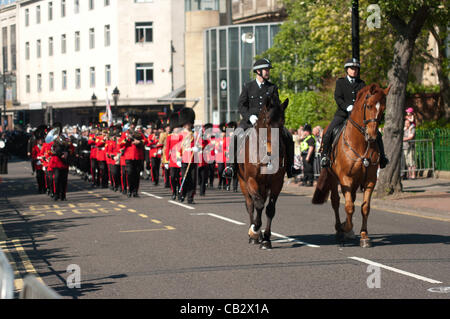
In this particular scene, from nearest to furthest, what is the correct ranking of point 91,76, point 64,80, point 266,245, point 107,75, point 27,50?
point 266,245 → point 107,75 → point 91,76 → point 64,80 → point 27,50

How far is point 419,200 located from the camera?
1900 centimetres

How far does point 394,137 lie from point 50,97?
63.1m

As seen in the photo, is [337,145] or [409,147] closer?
[337,145]

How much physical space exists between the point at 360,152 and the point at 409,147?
14614 mm

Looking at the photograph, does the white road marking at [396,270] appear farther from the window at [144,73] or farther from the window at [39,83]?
the window at [39,83]

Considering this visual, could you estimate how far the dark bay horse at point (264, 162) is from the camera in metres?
A: 11.6

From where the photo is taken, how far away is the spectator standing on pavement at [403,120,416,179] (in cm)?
2575

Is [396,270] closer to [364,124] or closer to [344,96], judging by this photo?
[364,124]

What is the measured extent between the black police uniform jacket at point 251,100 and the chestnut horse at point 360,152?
4.17 feet

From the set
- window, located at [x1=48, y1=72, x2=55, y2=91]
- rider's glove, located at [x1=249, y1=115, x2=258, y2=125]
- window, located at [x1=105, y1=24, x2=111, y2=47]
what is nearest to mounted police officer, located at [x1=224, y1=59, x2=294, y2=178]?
rider's glove, located at [x1=249, y1=115, x2=258, y2=125]

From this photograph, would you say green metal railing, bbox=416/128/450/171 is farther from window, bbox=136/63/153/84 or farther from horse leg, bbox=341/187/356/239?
window, bbox=136/63/153/84

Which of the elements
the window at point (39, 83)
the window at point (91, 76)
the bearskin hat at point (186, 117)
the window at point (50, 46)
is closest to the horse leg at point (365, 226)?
the bearskin hat at point (186, 117)

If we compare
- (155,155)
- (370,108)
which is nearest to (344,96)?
(370,108)

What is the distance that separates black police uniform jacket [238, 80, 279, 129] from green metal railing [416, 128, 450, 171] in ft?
47.9
